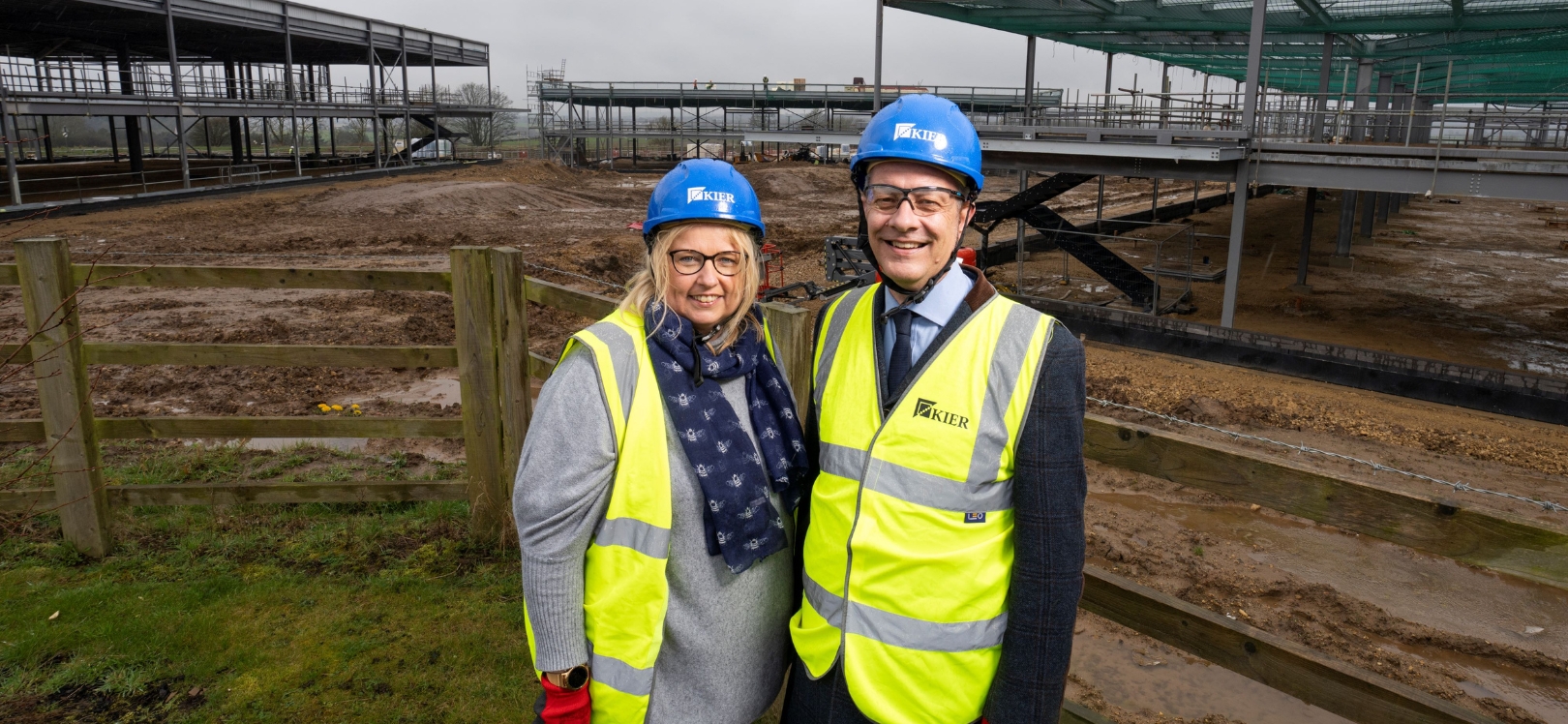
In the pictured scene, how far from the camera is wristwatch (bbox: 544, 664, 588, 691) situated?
2.07m

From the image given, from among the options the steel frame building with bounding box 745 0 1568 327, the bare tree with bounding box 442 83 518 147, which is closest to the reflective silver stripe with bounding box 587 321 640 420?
the steel frame building with bounding box 745 0 1568 327

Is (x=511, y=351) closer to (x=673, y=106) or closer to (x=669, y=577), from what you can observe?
(x=669, y=577)

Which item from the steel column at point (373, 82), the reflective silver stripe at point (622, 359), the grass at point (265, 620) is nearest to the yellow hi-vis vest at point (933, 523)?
the reflective silver stripe at point (622, 359)

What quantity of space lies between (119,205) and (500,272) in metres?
28.5

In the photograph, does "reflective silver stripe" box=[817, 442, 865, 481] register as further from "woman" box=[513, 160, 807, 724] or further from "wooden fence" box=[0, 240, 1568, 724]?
"wooden fence" box=[0, 240, 1568, 724]

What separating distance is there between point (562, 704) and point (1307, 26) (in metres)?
21.8

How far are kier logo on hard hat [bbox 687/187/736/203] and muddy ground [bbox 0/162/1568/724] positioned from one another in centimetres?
409

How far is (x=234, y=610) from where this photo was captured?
4.17 m

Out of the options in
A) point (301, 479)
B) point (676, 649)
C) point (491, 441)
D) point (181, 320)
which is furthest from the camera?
point (181, 320)

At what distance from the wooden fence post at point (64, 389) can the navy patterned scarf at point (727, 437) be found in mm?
3536

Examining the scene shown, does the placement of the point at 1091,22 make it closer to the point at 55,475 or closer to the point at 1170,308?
the point at 1170,308

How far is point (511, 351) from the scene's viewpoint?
4316 mm

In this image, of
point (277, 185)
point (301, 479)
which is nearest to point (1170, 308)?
point (301, 479)

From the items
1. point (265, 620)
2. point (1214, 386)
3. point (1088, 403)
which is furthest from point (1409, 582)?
point (265, 620)
